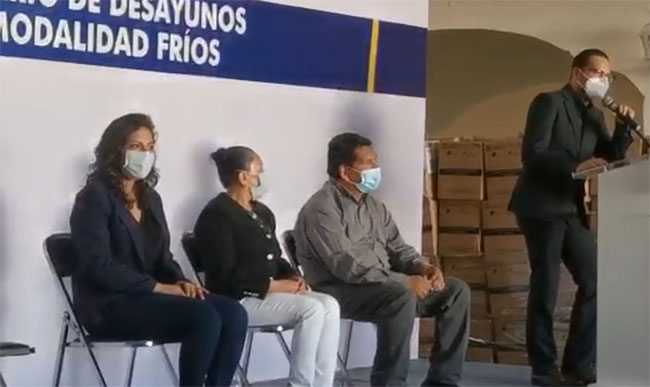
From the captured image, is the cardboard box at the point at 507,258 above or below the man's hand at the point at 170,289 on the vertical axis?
below

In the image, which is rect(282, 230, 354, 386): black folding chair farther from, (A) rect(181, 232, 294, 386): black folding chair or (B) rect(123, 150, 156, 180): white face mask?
(B) rect(123, 150, 156, 180): white face mask

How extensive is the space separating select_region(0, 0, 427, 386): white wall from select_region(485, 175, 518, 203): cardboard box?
3.12ft

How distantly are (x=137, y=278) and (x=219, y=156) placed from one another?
91 centimetres

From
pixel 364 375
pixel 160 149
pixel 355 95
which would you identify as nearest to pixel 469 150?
pixel 355 95

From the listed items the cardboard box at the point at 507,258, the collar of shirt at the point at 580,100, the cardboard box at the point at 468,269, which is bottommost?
the cardboard box at the point at 468,269

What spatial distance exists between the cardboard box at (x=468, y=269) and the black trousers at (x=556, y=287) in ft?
5.61

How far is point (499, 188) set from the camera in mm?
7121

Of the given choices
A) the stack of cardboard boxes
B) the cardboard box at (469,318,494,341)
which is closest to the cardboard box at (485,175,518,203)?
the stack of cardboard boxes

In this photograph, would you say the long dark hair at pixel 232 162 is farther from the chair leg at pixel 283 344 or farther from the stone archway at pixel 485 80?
the stone archway at pixel 485 80

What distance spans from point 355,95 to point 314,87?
0.29 metres

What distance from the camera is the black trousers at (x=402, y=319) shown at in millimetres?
4891

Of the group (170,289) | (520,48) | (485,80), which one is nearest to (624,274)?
(170,289)

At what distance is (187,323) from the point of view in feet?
14.2

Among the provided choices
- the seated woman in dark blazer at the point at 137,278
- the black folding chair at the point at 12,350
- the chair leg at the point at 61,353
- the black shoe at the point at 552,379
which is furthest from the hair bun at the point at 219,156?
the black shoe at the point at 552,379
